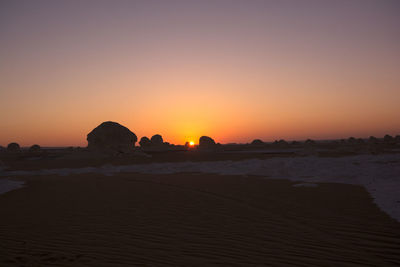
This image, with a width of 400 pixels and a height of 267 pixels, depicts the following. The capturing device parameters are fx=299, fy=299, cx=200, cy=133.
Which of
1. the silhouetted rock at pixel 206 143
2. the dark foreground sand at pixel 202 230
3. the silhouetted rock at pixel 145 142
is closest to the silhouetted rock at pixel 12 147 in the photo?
the silhouetted rock at pixel 145 142

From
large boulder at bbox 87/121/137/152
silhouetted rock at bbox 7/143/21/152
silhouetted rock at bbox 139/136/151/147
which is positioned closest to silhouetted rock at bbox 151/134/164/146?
silhouetted rock at bbox 139/136/151/147

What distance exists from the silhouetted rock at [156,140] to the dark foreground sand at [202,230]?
8749 centimetres

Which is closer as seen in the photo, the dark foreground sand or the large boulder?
the dark foreground sand

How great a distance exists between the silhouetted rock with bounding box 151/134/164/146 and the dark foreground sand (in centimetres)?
8749

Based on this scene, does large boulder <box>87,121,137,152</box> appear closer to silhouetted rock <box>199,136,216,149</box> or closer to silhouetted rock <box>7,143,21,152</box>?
silhouetted rock <box>199,136,216,149</box>

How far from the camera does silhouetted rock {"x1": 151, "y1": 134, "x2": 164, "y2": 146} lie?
324ft

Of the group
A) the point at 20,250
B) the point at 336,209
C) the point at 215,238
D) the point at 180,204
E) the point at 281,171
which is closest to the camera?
the point at 20,250

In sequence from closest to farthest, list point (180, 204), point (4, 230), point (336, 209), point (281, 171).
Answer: point (4, 230) < point (336, 209) < point (180, 204) < point (281, 171)

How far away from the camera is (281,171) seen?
18.7 metres

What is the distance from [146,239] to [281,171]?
14.0m

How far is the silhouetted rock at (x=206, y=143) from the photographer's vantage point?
74981mm

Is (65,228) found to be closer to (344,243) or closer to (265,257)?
(265,257)

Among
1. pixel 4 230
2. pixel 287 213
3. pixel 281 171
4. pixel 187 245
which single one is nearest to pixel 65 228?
pixel 4 230

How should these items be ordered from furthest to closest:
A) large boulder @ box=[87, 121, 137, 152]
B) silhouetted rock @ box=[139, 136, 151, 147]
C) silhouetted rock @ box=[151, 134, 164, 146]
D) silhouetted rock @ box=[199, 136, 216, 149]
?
silhouetted rock @ box=[151, 134, 164, 146]
silhouetted rock @ box=[139, 136, 151, 147]
silhouetted rock @ box=[199, 136, 216, 149]
large boulder @ box=[87, 121, 137, 152]
